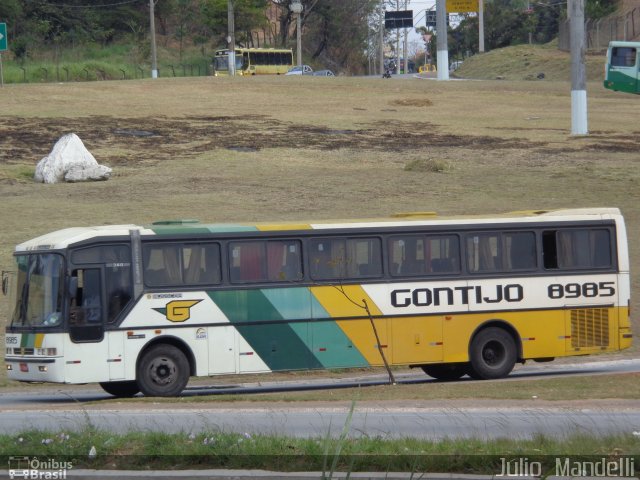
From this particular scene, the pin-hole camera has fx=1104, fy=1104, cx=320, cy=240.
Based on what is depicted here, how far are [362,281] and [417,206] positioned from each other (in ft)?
48.1

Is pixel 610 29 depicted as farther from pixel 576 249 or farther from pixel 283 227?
pixel 283 227

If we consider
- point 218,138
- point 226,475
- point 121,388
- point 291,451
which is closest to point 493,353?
point 121,388

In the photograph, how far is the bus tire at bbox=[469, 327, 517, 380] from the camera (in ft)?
63.9

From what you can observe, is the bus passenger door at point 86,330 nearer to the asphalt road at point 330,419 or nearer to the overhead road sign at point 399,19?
the asphalt road at point 330,419

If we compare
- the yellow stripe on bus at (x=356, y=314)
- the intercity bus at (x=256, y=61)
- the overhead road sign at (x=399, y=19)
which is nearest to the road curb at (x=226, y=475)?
the yellow stripe on bus at (x=356, y=314)

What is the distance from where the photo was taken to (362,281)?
62.2 feet

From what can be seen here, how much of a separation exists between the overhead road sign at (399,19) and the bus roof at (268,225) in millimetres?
119931

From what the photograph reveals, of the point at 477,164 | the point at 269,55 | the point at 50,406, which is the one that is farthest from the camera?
the point at 269,55

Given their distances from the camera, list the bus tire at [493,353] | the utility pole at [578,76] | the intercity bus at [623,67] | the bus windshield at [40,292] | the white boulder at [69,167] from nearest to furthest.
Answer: the bus windshield at [40,292]
the bus tire at [493,353]
the white boulder at [69,167]
the utility pole at [578,76]
the intercity bus at [623,67]

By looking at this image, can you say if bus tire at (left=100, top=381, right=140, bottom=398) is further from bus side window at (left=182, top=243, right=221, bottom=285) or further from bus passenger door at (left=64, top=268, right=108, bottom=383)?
bus side window at (left=182, top=243, right=221, bottom=285)

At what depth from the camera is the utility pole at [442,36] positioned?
232 feet

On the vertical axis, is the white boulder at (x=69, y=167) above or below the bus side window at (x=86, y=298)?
above

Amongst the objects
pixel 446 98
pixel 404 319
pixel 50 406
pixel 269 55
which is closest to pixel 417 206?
pixel 404 319

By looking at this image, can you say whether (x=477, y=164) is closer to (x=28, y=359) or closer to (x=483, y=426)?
(x=28, y=359)
